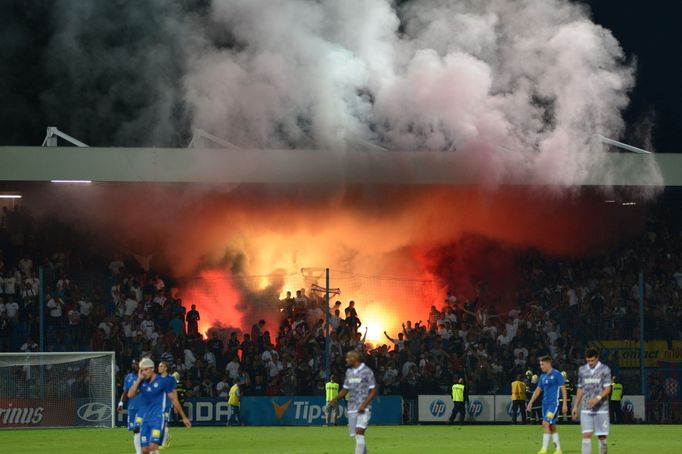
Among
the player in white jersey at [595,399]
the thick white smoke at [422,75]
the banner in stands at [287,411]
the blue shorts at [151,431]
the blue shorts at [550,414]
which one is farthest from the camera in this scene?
the banner in stands at [287,411]

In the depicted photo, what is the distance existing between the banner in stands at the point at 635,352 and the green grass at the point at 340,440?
3.37 metres

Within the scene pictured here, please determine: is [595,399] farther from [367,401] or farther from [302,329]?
[302,329]

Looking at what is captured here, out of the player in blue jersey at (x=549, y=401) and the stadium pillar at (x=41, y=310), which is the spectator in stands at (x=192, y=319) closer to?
the stadium pillar at (x=41, y=310)

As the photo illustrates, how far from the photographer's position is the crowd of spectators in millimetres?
33969

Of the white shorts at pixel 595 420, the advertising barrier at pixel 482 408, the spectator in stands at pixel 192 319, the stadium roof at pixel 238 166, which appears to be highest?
the stadium roof at pixel 238 166

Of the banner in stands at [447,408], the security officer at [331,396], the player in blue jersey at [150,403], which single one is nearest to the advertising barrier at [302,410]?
the banner in stands at [447,408]

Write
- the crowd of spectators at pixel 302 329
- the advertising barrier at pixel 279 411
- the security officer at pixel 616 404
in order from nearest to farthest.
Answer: the advertising barrier at pixel 279 411
the crowd of spectators at pixel 302 329
the security officer at pixel 616 404

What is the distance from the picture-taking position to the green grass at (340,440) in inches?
896

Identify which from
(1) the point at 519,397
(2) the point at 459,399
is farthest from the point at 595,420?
(1) the point at 519,397

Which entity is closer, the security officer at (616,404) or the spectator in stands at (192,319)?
the security officer at (616,404)

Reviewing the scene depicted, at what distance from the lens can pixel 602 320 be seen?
36.8 m

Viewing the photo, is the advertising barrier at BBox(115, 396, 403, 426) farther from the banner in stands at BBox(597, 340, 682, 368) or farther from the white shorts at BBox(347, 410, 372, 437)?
the white shorts at BBox(347, 410, 372, 437)

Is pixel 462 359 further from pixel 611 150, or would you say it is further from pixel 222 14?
pixel 222 14

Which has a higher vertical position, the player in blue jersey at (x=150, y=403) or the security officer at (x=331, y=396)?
the player in blue jersey at (x=150, y=403)
